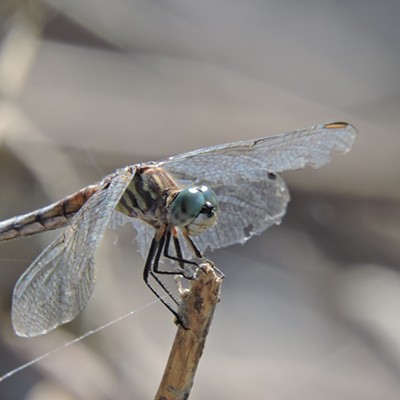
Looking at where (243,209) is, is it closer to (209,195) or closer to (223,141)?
(209,195)

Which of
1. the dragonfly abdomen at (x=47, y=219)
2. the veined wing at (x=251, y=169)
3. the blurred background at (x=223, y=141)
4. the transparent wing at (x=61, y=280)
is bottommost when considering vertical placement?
the blurred background at (x=223, y=141)

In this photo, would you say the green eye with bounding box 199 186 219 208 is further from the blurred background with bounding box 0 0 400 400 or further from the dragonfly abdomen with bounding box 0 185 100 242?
the blurred background with bounding box 0 0 400 400

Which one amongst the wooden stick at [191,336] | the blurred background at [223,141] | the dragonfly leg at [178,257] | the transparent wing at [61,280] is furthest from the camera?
the blurred background at [223,141]

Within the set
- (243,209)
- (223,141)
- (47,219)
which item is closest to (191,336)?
(243,209)

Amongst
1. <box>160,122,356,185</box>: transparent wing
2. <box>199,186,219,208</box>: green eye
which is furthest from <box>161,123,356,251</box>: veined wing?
<box>199,186,219,208</box>: green eye

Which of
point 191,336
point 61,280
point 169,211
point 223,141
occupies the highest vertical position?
point 191,336

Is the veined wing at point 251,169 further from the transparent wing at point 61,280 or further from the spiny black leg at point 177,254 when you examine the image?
the transparent wing at point 61,280

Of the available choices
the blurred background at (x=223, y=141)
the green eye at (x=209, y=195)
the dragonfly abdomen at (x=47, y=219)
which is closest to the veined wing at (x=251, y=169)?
the green eye at (x=209, y=195)
